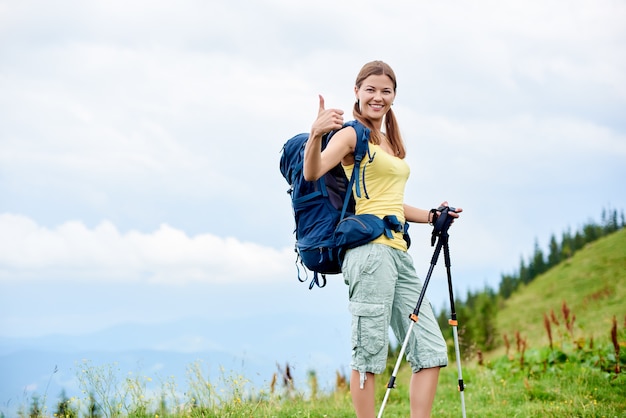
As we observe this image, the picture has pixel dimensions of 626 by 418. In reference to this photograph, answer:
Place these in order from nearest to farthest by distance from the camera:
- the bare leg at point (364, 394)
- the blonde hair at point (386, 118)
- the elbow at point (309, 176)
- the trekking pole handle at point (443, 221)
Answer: the elbow at point (309, 176), the bare leg at point (364, 394), the blonde hair at point (386, 118), the trekking pole handle at point (443, 221)

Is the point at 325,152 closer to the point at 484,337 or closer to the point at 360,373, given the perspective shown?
the point at 360,373

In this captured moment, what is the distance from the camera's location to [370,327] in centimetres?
388

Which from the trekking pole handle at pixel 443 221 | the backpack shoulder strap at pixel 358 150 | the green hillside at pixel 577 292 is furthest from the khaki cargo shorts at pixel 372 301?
the green hillside at pixel 577 292

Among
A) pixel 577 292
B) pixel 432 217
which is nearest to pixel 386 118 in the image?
Result: pixel 432 217

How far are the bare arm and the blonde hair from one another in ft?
1.00

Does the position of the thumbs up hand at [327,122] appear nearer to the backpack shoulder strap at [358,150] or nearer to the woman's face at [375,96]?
the backpack shoulder strap at [358,150]

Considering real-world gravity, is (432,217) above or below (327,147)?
below

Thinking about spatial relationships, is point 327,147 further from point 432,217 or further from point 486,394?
point 486,394

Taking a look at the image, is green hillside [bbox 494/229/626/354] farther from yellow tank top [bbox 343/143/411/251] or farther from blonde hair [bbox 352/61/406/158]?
yellow tank top [bbox 343/143/411/251]

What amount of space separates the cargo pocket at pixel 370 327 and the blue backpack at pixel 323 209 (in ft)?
1.23

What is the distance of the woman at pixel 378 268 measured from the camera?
383 centimetres

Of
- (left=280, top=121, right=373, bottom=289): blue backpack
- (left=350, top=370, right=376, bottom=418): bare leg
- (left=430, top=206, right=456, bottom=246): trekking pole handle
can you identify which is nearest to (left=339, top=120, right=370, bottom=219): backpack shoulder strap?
(left=280, top=121, right=373, bottom=289): blue backpack

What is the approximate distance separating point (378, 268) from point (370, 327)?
14.8 inches

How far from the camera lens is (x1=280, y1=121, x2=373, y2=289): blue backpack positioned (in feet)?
13.1
